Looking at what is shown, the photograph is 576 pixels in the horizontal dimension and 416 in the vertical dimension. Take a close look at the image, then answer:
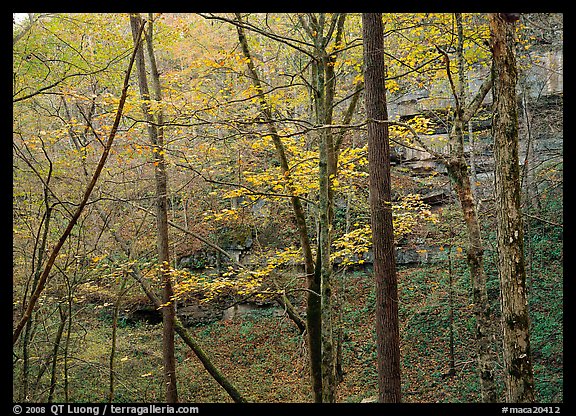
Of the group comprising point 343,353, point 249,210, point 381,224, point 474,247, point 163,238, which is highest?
Result: point 249,210

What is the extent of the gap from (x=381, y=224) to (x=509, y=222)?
1676 mm

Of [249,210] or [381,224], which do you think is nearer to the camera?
[381,224]

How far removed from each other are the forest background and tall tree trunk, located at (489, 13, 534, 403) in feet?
7.45

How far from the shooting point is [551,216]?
13.2 m

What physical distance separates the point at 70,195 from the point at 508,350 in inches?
360

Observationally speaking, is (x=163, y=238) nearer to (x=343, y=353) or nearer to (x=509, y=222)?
(x=509, y=222)

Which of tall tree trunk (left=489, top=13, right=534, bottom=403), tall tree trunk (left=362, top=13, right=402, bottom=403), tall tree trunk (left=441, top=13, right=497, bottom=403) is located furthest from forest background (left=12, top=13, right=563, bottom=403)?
tall tree trunk (left=489, top=13, right=534, bottom=403)

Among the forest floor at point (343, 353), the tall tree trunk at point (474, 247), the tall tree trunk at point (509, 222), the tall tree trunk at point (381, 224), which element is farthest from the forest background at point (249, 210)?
the tall tree trunk at point (509, 222)

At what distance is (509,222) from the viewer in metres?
3.95

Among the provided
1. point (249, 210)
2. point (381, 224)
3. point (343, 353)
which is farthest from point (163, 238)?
point (249, 210)

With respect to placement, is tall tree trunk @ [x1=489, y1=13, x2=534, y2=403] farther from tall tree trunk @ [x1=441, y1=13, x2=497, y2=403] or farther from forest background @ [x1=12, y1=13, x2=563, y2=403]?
forest background @ [x1=12, y1=13, x2=563, y2=403]

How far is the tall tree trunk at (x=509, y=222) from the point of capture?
3842mm

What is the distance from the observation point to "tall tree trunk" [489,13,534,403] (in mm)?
3842
